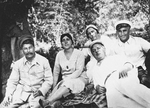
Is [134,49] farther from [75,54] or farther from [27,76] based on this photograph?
[27,76]

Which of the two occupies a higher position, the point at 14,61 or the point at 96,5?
the point at 96,5

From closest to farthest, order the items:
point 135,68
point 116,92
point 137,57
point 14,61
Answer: point 116,92
point 135,68
point 137,57
point 14,61

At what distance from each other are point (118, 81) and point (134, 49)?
0.52m

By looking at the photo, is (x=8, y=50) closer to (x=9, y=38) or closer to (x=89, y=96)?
(x=9, y=38)

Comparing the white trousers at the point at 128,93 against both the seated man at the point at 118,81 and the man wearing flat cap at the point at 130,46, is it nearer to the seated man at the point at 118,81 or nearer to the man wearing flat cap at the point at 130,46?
the seated man at the point at 118,81

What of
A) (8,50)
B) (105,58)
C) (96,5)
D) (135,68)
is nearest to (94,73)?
(105,58)

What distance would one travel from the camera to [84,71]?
2488 millimetres

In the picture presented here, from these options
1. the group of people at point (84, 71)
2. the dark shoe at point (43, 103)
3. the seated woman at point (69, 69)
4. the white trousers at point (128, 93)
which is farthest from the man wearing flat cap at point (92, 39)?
the dark shoe at point (43, 103)

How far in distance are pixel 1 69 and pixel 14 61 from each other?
0.21m

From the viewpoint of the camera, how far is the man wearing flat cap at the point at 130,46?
246 cm

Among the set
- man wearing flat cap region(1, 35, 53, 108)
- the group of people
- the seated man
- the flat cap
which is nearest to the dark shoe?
the group of people

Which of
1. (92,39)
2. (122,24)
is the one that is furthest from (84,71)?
(122,24)

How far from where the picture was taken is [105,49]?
2379 mm

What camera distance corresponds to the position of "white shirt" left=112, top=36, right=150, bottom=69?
2453 millimetres
